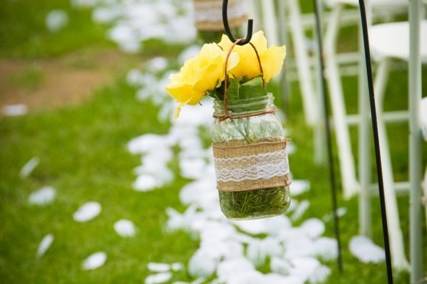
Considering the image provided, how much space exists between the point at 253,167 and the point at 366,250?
1.09 m

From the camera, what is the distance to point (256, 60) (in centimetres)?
186

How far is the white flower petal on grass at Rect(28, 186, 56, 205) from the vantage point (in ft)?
12.1

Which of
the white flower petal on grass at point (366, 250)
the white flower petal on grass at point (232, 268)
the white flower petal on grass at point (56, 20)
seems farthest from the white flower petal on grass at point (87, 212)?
the white flower petal on grass at point (56, 20)

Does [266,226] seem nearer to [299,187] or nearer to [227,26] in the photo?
[299,187]

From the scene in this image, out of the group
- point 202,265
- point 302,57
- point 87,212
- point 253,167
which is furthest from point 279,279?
point 302,57

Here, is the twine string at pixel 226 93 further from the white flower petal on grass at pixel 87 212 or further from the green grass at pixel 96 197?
the white flower petal on grass at pixel 87 212

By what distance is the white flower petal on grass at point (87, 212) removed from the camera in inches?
138

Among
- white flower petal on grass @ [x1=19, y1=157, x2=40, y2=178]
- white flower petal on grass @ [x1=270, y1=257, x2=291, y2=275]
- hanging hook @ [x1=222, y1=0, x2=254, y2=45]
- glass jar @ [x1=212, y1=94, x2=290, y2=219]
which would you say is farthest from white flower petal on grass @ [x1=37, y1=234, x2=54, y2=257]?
hanging hook @ [x1=222, y1=0, x2=254, y2=45]

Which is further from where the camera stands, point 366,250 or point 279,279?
point 366,250

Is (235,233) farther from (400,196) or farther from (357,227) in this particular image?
(400,196)

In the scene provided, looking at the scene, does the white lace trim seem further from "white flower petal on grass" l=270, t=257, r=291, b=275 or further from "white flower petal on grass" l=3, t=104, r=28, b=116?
"white flower petal on grass" l=3, t=104, r=28, b=116

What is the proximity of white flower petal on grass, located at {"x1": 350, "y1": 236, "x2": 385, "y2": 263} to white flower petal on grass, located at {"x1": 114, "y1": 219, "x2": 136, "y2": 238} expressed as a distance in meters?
0.91

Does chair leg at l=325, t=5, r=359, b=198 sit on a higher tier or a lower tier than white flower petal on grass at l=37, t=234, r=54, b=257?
higher

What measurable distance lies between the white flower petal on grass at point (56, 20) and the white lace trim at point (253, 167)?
5229 mm
